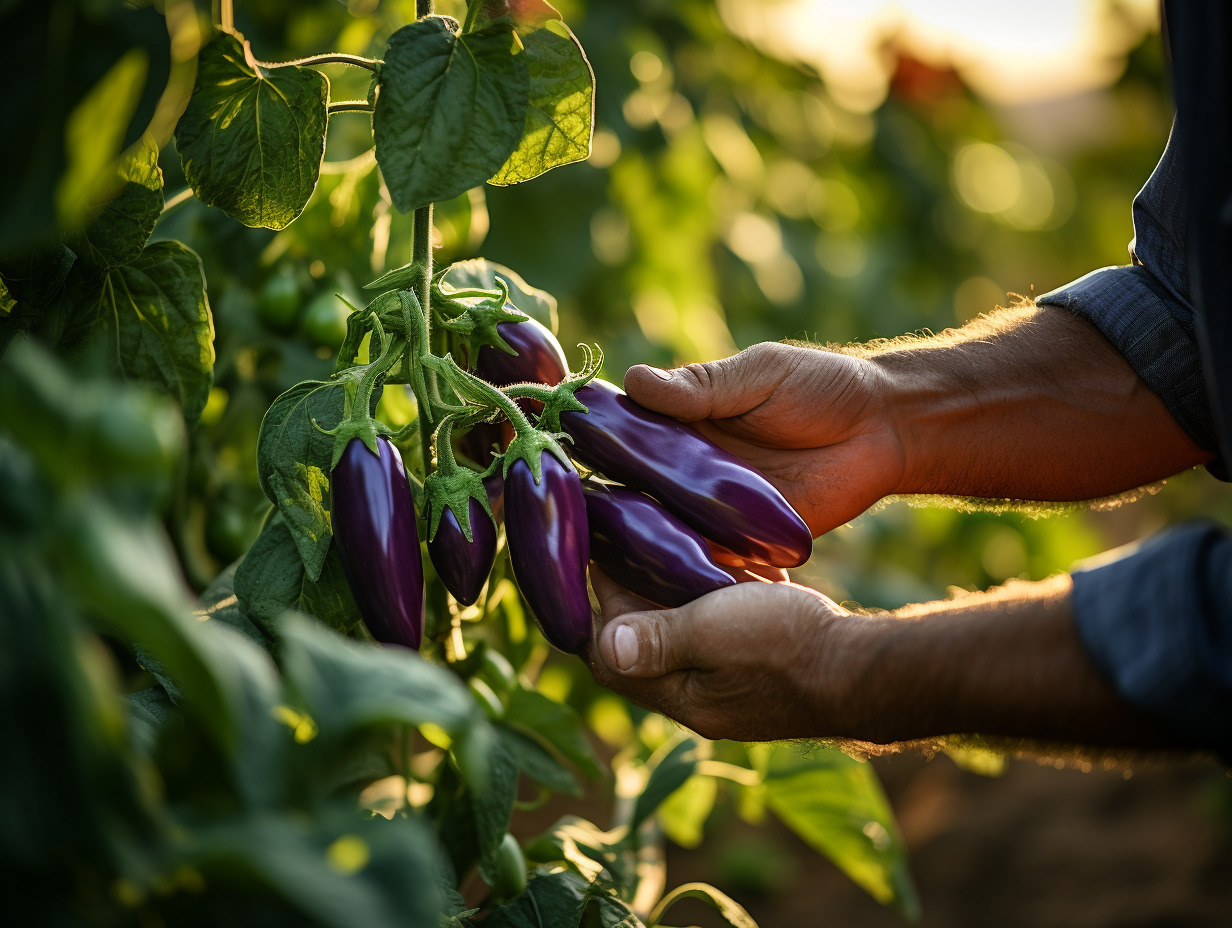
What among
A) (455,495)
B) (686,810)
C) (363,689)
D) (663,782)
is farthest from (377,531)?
(686,810)

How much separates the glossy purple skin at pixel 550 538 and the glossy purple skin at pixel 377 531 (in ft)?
0.31

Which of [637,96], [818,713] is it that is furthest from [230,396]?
[637,96]

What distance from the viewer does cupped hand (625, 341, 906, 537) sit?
1175 millimetres

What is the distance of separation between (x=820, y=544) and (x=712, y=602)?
1337 mm

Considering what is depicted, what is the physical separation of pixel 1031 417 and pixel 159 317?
3.79 ft

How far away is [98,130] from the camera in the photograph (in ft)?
2.02

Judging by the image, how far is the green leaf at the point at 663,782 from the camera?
1.21 metres

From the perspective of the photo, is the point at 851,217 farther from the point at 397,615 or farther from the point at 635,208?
the point at 397,615

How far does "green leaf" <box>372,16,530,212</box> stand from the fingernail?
448mm

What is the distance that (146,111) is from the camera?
67cm

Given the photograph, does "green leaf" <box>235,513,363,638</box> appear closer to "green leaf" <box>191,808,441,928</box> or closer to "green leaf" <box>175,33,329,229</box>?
"green leaf" <box>175,33,329,229</box>

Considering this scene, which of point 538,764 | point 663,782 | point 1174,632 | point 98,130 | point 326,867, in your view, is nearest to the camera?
point 326,867

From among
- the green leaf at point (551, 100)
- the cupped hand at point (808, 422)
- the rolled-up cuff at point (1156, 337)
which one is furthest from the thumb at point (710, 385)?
the rolled-up cuff at point (1156, 337)

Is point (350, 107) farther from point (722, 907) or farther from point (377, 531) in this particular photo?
point (722, 907)
